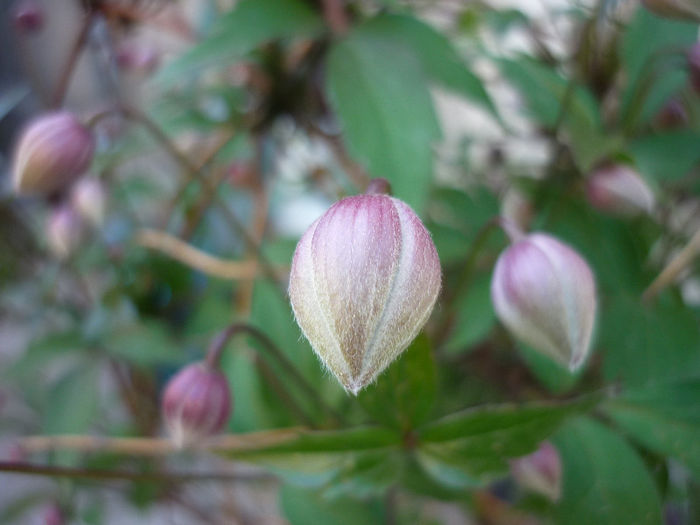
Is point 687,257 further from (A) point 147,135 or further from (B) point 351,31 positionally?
(A) point 147,135

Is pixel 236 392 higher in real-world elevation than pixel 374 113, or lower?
lower

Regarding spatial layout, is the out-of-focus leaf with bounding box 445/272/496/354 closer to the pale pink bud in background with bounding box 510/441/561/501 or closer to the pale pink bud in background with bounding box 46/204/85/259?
the pale pink bud in background with bounding box 510/441/561/501

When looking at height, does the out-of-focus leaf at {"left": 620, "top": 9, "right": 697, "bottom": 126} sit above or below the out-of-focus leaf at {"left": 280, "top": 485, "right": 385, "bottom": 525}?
above

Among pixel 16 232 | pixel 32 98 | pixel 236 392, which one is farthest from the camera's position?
pixel 32 98

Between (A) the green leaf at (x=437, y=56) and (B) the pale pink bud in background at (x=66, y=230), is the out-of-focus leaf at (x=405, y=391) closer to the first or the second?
(A) the green leaf at (x=437, y=56)

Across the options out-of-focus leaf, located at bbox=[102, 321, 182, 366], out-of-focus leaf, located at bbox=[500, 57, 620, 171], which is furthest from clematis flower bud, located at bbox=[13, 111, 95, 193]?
out-of-focus leaf, located at bbox=[500, 57, 620, 171]

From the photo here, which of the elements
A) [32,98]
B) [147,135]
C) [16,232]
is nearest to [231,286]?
[147,135]
